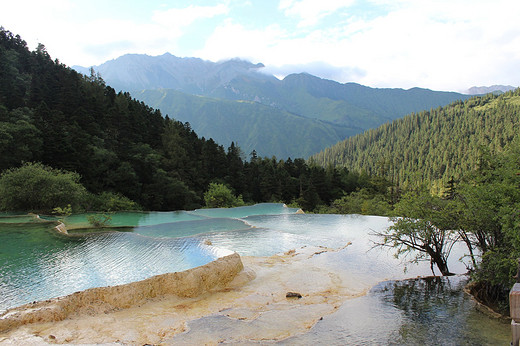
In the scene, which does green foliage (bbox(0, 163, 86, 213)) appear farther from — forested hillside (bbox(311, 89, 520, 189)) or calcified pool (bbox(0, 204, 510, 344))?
forested hillside (bbox(311, 89, 520, 189))

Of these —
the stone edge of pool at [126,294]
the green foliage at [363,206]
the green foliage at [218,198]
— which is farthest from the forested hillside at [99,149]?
the stone edge of pool at [126,294]

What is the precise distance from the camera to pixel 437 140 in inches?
4483

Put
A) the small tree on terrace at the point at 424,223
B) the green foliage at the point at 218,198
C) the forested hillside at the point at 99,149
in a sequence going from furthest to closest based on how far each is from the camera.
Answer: the green foliage at the point at 218,198
the forested hillside at the point at 99,149
the small tree on terrace at the point at 424,223

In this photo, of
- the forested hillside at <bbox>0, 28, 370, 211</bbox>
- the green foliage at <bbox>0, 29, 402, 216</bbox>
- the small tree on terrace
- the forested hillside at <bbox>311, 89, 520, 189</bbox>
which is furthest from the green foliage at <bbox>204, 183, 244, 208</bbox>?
the forested hillside at <bbox>311, 89, 520, 189</bbox>

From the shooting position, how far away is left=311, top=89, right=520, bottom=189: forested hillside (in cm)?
9594

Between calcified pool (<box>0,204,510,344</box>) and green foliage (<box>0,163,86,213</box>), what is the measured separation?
2881mm

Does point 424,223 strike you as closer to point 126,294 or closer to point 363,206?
point 126,294

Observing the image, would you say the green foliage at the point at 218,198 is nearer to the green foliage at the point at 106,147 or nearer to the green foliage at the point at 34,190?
the green foliage at the point at 106,147

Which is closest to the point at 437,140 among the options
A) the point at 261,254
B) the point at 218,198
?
the point at 218,198

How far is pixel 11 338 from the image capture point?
5.54 meters

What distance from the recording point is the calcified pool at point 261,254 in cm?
666

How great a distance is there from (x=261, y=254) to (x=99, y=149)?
25.8m

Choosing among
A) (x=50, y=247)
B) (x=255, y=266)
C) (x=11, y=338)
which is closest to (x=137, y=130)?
(x=50, y=247)

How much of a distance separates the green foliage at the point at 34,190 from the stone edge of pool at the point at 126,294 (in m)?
16.0
